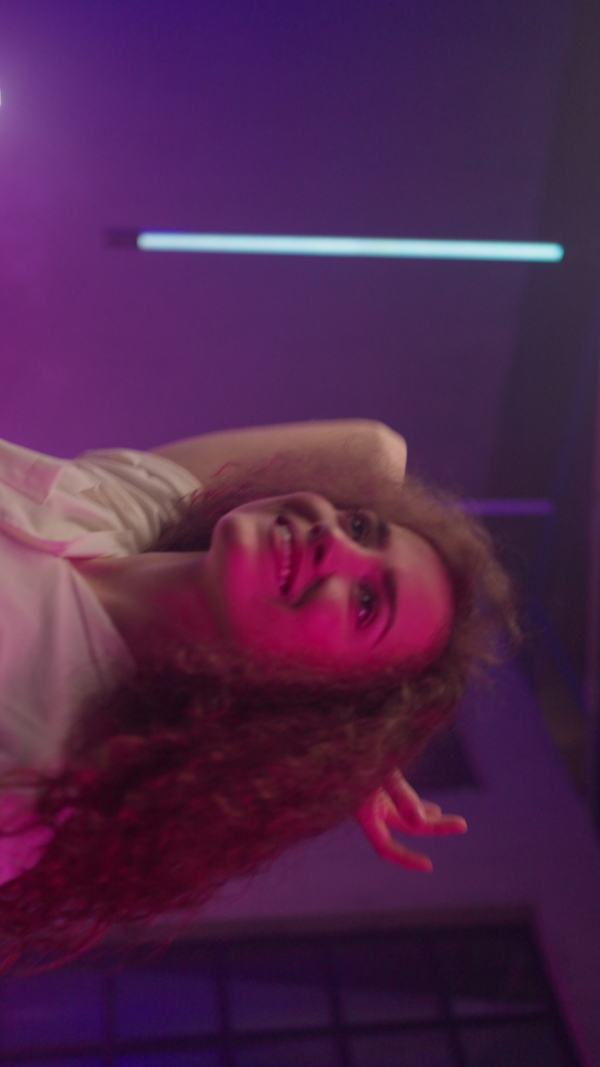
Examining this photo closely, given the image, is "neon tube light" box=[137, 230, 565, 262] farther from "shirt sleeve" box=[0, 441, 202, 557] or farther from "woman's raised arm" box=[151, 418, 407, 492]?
"shirt sleeve" box=[0, 441, 202, 557]

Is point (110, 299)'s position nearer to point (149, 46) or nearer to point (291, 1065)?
point (149, 46)

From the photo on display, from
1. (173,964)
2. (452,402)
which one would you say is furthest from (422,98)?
(173,964)

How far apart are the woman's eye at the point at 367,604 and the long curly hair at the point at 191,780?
99mm

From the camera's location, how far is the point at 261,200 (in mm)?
2186

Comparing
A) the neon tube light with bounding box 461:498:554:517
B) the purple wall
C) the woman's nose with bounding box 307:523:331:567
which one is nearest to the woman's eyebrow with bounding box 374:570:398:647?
the woman's nose with bounding box 307:523:331:567

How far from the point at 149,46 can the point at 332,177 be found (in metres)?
0.56

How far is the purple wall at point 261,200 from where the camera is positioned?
77.8 inches

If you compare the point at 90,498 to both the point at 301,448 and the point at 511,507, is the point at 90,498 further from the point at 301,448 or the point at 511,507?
the point at 511,507

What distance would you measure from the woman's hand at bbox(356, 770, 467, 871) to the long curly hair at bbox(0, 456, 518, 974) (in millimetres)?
61

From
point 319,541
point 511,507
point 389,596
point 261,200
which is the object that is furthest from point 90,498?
point 511,507

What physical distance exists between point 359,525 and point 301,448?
0.48 metres

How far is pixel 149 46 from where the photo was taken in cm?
194

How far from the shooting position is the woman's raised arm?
1.65 meters

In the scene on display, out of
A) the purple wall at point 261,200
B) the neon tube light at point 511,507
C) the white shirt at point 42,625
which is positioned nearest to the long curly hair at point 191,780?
the white shirt at point 42,625
